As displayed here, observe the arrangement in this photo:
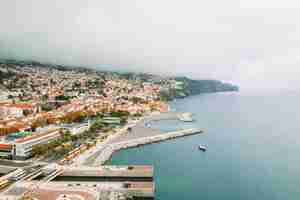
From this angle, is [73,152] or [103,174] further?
[73,152]

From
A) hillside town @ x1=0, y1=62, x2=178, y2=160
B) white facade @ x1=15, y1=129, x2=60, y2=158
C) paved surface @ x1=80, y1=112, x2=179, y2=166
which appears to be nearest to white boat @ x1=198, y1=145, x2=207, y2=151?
paved surface @ x1=80, y1=112, x2=179, y2=166

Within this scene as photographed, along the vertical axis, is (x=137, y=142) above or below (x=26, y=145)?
below

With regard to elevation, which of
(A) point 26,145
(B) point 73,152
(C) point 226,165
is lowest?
(C) point 226,165

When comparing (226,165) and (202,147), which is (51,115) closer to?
(202,147)

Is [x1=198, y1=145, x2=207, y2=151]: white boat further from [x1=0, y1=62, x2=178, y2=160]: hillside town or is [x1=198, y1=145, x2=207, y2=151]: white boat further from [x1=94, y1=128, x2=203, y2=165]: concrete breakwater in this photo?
[x1=0, y1=62, x2=178, y2=160]: hillside town

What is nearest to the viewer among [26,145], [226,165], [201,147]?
[26,145]

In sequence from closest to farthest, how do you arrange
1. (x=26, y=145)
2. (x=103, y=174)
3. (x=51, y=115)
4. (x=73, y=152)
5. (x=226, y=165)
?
(x=103, y=174)
(x=26, y=145)
(x=73, y=152)
(x=226, y=165)
(x=51, y=115)

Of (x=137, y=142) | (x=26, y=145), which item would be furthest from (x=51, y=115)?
(x=26, y=145)

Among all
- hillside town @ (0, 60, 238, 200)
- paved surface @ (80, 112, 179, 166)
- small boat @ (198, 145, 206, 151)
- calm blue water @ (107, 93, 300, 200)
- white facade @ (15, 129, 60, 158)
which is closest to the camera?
hillside town @ (0, 60, 238, 200)
